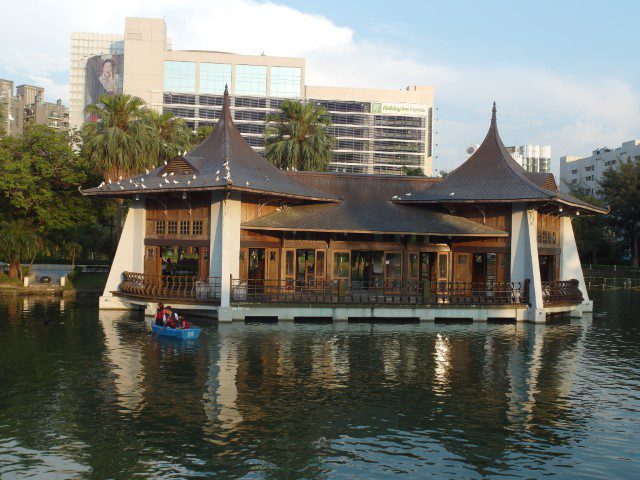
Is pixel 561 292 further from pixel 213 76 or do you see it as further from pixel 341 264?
pixel 213 76

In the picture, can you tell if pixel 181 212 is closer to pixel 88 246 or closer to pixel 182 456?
pixel 182 456

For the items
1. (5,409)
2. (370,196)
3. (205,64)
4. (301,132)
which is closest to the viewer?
(5,409)

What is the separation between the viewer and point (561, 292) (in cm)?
3803

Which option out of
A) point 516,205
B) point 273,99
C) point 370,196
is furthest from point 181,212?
point 273,99

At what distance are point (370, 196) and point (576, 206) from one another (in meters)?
12.4

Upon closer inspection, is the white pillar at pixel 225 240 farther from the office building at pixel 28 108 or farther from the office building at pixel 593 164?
the office building at pixel 28 108

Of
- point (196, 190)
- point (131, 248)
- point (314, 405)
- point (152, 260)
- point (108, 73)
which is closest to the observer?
point (314, 405)

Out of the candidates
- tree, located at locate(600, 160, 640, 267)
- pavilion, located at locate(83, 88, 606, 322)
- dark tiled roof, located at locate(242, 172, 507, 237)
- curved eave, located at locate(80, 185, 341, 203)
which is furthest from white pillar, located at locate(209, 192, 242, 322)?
tree, located at locate(600, 160, 640, 267)

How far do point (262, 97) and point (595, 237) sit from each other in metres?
78.5

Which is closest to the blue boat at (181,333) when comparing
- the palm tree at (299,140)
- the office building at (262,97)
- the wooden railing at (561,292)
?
the wooden railing at (561,292)

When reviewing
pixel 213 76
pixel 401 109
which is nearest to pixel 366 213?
pixel 213 76

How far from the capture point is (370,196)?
40.8 meters

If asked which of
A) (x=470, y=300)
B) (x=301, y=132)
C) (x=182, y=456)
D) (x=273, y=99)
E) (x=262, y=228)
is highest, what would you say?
(x=273, y=99)

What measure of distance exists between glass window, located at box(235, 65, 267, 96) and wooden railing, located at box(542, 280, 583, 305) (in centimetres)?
11155
